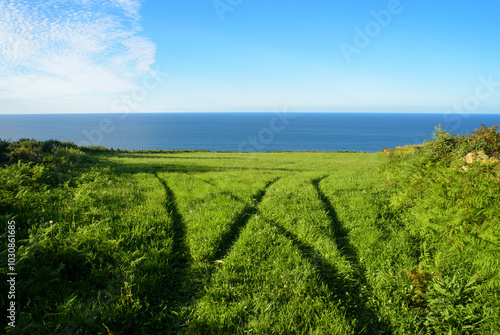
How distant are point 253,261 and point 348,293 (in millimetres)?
1998

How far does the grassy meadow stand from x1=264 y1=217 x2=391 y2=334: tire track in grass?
2 cm

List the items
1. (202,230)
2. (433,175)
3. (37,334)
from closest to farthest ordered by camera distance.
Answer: (37,334)
(202,230)
(433,175)

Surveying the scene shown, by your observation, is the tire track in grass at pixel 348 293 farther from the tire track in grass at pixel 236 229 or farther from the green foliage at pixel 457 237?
the tire track in grass at pixel 236 229

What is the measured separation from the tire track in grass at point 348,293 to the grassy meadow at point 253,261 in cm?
2

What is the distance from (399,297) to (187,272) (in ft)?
13.5

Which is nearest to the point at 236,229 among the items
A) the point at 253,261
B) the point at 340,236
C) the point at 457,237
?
the point at 253,261

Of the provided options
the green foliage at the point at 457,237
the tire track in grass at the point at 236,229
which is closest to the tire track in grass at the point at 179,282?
the tire track in grass at the point at 236,229

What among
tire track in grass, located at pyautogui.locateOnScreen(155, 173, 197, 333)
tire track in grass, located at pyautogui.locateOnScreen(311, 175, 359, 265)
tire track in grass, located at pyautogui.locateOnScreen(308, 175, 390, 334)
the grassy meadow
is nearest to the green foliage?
the grassy meadow

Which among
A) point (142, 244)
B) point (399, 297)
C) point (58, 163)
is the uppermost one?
point (58, 163)

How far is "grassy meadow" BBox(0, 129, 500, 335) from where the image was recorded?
3845 millimetres

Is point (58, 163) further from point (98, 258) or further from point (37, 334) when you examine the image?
point (37, 334)

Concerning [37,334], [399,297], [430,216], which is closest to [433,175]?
[430,216]

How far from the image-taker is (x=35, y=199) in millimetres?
7016

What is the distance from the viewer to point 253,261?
213 inches
